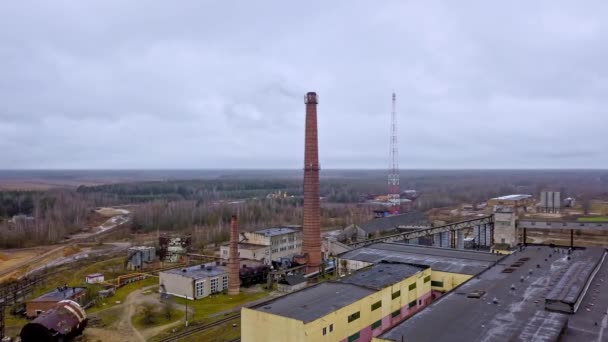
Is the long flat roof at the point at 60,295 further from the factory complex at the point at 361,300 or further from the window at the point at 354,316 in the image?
the window at the point at 354,316

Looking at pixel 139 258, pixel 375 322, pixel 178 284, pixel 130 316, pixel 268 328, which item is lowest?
pixel 130 316

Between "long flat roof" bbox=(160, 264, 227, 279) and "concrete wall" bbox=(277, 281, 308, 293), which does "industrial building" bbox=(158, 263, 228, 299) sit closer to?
"long flat roof" bbox=(160, 264, 227, 279)

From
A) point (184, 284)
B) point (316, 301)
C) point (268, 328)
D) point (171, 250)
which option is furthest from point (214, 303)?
point (171, 250)

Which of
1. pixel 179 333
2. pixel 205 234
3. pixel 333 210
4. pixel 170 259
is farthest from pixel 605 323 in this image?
pixel 333 210

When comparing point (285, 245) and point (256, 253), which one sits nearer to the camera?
point (256, 253)

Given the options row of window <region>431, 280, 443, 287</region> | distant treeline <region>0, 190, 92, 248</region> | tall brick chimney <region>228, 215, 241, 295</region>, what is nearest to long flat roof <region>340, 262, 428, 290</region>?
row of window <region>431, 280, 443, 287</region>

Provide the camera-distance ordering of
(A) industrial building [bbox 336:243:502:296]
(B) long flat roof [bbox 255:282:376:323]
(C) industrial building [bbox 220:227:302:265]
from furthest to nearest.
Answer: (C) industrial building [bbox 220:227:302:265] → (A) industrial building [bbox 336:243:502:296] → (B) long flat roof [bbox 255:282:376:323]

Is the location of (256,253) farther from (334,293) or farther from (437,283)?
(334,293)

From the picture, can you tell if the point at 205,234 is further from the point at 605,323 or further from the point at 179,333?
the point at 605,323
